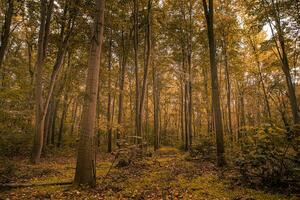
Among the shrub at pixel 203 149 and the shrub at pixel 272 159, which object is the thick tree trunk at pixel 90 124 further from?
the shrub at pixel 203 149

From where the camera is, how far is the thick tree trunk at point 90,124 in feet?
16.8

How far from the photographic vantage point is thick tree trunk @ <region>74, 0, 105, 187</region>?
5.11 m

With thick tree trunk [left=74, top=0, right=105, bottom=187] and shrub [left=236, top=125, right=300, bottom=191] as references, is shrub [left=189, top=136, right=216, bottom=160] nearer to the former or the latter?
shrub [left=236, top=125, right=300, bottom=191]

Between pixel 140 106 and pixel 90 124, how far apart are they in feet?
19.1

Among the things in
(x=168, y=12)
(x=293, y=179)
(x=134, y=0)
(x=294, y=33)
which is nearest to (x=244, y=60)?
(x=294, y=33)

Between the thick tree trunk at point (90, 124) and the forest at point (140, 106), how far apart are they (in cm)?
3

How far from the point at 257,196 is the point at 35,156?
29.3 ft

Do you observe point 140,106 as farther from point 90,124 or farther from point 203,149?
point 90,124

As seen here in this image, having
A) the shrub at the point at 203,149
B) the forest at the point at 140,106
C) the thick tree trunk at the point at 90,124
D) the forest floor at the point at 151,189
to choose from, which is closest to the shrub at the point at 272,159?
the forest at the point at 140,106

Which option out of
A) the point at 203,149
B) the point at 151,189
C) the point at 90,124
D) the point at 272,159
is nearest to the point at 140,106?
the point at 203,149

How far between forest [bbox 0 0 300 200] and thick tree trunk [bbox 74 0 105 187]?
0.03 m

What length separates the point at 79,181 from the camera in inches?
200

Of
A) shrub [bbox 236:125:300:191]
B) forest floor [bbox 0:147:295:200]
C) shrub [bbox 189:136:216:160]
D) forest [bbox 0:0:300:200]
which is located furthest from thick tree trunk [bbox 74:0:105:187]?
shrub [bbox 189:136:216:160]

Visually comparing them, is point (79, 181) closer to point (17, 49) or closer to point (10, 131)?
point (10, 131)
